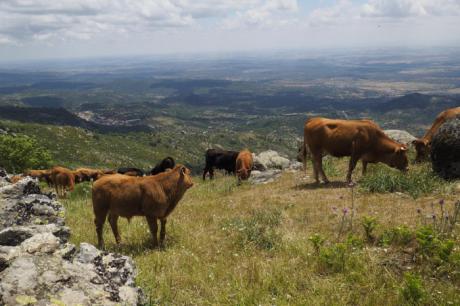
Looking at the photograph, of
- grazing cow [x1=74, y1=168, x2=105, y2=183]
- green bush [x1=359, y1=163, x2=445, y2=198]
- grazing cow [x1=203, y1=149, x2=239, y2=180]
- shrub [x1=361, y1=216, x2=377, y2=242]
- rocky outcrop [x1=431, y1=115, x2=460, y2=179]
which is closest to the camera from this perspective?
shrub [x1=361, y1=216, x2=377, y2=242]

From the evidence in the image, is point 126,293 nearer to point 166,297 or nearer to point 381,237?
point 166,297

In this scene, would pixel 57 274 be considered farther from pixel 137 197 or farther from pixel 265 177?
pixel 265 177

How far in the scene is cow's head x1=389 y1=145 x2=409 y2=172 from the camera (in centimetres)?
1687

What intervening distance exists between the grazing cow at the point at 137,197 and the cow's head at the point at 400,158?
10.3m

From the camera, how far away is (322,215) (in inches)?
440

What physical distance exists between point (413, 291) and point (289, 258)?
2.68 meters

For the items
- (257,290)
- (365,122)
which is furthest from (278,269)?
(365,122)

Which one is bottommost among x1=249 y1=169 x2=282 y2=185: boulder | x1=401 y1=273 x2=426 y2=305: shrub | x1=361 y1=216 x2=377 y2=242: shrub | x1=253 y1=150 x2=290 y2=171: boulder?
x1=253 y1=150 x2=290 y2=171: boulder

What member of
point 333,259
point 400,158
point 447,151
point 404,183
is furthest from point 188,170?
point 400,158

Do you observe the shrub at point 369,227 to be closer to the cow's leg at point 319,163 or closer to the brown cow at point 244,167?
the cow's leg at point 319,163

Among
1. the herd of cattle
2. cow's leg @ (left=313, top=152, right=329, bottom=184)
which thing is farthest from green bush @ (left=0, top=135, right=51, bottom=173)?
cow's leg @ (left=313, top=152, right=329, bottom=184)

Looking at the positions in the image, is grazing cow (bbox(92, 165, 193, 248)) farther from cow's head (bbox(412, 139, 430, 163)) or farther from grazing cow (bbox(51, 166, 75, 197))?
grazing cow (bbox(51, 166, 75, 197))

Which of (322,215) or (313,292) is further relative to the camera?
(322,215)

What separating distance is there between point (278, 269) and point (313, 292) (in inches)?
35.9
